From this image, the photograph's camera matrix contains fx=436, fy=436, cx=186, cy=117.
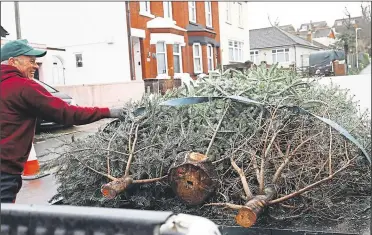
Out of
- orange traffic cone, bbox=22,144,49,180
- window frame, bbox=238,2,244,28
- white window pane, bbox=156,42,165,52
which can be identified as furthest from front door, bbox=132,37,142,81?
orange traffic cone, bbox=22,144,49,180

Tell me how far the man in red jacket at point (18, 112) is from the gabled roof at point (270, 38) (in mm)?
23768

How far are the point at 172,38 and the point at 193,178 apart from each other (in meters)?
19.7

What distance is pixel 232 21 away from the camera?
31828 mm

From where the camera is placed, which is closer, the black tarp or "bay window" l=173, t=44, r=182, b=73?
the black tarp

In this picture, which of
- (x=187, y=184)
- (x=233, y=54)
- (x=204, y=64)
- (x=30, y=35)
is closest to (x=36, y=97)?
(x=187, y=184)

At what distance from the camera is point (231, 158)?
330cm

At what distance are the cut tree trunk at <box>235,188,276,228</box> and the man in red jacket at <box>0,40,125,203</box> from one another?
124 cm

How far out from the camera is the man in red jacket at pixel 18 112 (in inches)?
110

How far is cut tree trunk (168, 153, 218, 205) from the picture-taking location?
314 centimetres

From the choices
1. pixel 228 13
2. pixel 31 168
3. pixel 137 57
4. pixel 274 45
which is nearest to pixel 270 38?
pixel 274 45

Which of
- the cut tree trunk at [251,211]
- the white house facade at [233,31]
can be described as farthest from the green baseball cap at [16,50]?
the white house facade at [233,31]

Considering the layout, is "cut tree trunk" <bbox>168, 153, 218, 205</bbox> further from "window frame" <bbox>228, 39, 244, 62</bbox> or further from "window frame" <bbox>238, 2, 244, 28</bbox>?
"window frame" <bbox>238, 2, 244, 28</bbox>

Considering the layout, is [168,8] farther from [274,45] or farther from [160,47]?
[274,45]

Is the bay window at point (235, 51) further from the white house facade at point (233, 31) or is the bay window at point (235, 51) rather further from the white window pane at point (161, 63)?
the white window pane at point (161, 63)
